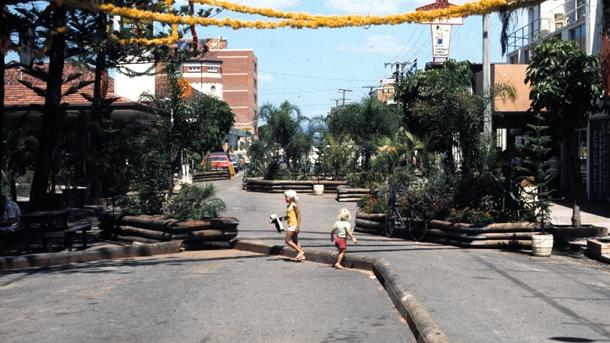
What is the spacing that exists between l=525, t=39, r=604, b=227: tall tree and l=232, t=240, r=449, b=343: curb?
674 centimetres

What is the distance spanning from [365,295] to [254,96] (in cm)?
14638

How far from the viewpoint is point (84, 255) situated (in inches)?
636

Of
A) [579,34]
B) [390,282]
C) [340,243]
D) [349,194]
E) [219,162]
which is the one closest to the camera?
[390,282]

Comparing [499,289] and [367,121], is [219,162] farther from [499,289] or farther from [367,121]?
[499,289]

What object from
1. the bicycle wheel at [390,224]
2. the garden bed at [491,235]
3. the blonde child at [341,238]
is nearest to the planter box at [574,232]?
the garden bed at [491,235]

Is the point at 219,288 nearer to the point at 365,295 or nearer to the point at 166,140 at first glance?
the point at 365,295

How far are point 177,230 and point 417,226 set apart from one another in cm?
599

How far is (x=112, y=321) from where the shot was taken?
380 inches

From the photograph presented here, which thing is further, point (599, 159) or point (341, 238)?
point (599, 159)

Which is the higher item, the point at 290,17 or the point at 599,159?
the point at 290,17

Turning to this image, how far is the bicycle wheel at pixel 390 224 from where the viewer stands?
2039cm

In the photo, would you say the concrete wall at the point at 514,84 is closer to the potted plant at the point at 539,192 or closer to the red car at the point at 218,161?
the potted plant at the point at 539,192

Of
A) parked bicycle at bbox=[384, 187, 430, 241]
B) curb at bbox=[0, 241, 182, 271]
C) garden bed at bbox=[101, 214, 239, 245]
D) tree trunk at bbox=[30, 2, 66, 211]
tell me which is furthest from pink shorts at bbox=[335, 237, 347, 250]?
tree trunk at bbox=[30, 2, 66, 211]

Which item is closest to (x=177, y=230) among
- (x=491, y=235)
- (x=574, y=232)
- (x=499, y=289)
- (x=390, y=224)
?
(x=390, y=224)
